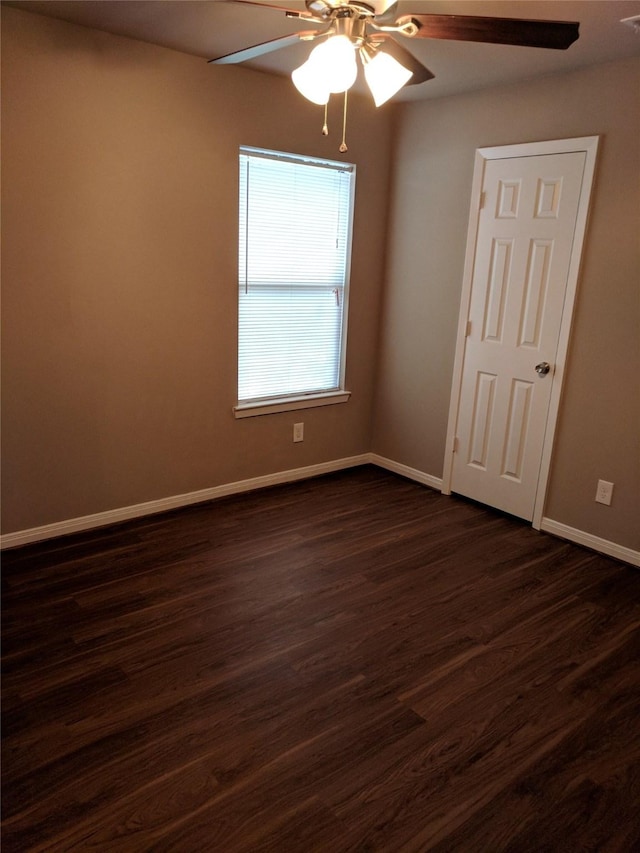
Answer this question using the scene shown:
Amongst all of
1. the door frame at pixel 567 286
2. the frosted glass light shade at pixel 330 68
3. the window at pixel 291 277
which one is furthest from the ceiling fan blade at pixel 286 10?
the door frame at pixel 567 286

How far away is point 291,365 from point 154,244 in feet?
3.88

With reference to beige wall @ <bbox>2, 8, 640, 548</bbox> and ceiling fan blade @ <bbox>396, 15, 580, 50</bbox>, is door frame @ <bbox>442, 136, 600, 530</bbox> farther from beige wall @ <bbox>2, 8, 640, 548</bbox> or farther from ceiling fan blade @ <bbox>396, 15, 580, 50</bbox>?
ceiling fan blade @ <bbox>396, 15, 580, 50</bbox>

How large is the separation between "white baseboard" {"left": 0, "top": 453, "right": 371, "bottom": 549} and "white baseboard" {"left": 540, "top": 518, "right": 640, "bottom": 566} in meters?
1.49

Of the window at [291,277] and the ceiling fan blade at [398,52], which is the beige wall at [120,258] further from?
the ceiling fan blade at [398,52]

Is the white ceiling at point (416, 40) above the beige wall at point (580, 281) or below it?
above

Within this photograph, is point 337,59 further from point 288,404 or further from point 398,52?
point 288,404

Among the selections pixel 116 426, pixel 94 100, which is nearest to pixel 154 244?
pixel 94 100

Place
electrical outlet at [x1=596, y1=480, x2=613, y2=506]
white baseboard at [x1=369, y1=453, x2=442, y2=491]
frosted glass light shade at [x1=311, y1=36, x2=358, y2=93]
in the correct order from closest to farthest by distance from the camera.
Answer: frosted glass light shade at [x1=311, y1=36, x2=358, y2=93] < electrical outlet at [x1=596, y1=480, x2=613, y2=506] < white baseboard at [x1=369, y1=453, x2=442, y2=491]

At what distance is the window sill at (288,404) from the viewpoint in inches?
149

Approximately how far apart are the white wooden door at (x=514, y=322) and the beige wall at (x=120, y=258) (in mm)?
1113

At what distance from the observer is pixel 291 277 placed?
3.82 metres

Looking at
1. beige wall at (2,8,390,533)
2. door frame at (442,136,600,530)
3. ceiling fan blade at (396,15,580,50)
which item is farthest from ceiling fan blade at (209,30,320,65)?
door frame at (442,136,600,530)

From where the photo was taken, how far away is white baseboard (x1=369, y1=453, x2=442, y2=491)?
4.15m

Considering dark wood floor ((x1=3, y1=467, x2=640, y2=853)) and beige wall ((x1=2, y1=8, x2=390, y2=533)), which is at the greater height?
beige wall ((x1=2, y1=8, x2=390, y2=533))
